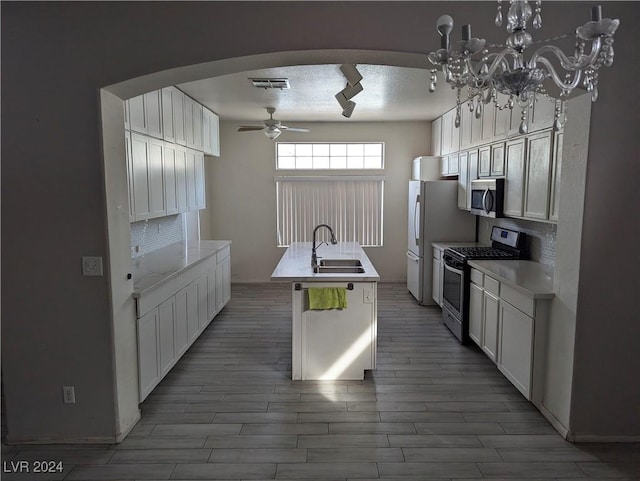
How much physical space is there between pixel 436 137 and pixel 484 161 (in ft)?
6.81

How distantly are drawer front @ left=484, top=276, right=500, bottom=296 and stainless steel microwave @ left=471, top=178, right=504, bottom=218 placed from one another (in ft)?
2.65

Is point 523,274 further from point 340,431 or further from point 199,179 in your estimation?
point 199,179

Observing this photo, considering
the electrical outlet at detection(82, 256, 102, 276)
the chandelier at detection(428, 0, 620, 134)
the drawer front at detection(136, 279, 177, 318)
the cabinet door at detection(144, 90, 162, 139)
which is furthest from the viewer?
the cabinet door at detection(144, 90, 162, 139)

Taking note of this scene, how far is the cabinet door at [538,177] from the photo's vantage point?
3.50 meters

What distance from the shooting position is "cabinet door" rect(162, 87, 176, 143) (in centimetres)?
429

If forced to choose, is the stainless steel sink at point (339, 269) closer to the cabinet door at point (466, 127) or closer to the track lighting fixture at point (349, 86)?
the track lighting fixture at point (349, 86)

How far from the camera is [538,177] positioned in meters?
3.64

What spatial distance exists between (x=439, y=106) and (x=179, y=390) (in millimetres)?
4561

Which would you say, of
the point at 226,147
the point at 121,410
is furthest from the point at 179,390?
the point at 226,147

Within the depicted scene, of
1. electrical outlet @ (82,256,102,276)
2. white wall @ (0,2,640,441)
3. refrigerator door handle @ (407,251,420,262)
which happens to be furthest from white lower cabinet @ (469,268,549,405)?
electrical outlet @ (82,256,102,276)

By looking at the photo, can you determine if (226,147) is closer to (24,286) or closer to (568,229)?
(24,286)

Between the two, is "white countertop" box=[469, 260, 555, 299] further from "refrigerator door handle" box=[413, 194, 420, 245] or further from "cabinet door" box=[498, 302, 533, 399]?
"refrigerator door handle" box=[413, 194, 420, 245]

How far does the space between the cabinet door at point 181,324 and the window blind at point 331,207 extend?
3.34 m

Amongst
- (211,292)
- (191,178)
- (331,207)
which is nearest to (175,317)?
(211,292)
